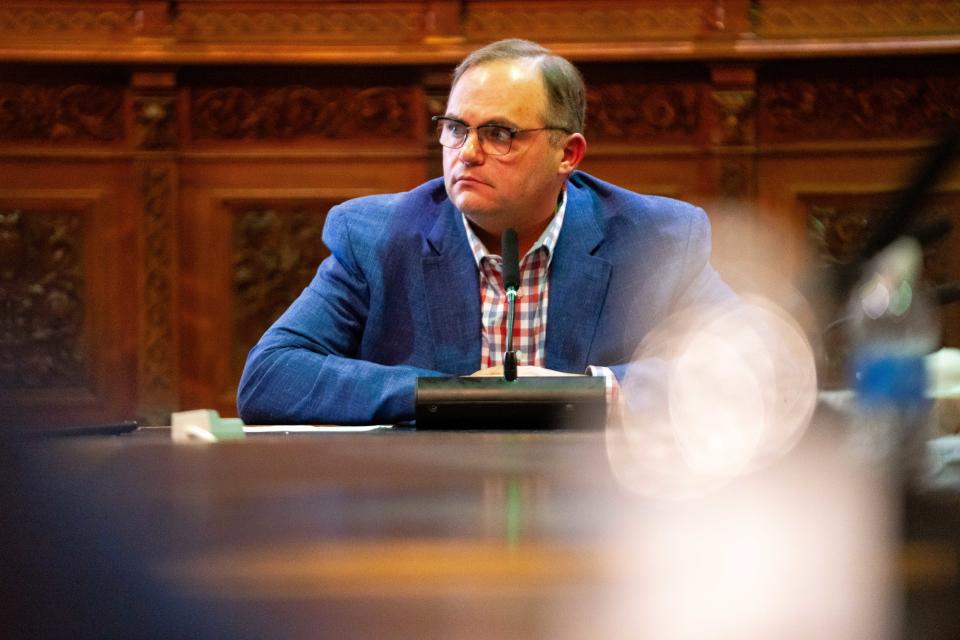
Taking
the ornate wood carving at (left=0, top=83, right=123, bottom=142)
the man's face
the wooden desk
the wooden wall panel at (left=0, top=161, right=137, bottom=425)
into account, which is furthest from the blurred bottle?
the ornate wood carving at (left=0, top=83, right=123, bottom=142)

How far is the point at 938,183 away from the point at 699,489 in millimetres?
312

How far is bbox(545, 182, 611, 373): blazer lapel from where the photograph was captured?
2.16 metres

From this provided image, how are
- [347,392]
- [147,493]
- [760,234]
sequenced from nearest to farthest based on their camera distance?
[147,493] < [347,392] < [760,234]

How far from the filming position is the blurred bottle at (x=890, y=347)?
0.76 metres

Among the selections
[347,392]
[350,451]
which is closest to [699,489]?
[350,451]

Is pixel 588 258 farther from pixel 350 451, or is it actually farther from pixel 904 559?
pixel 904 559

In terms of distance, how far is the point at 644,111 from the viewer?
12.6 ft

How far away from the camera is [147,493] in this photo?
0.62 metres

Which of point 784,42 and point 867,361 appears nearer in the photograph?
point 867,361

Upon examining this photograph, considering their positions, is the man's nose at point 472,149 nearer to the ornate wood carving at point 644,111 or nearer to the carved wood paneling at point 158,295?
the ornate wood carving at point 644,111

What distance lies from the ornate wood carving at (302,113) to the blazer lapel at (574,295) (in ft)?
5.60

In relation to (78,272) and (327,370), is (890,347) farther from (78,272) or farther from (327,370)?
(78,272)

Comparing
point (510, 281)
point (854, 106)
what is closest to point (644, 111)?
point (854, 106)

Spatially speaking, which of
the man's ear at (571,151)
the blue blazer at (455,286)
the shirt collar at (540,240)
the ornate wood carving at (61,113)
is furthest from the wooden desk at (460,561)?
the ornate wood carving at (61,113)
